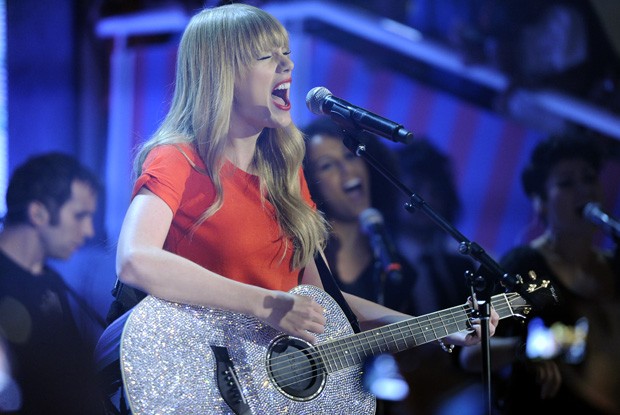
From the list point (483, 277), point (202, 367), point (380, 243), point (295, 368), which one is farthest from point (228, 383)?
point (380, 243)

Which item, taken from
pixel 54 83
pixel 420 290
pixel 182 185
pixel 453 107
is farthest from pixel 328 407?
pixel 453 107

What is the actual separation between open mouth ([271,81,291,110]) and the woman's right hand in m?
0.65

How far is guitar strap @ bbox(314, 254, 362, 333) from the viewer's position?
2.51m

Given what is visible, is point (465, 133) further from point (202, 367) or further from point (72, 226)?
point (202, 367)

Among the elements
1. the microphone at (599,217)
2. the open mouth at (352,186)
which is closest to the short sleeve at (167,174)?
the open mouth at (352,186)

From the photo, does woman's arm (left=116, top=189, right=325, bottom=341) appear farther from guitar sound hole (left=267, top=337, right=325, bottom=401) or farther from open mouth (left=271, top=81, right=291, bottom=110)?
open mouth (left=271, top=81, right=291, bottom=110)

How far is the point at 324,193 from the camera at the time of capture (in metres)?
2.83

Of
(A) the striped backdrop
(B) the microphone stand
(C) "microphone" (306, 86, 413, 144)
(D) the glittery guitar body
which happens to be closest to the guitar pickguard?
(D) the glittery guitar body

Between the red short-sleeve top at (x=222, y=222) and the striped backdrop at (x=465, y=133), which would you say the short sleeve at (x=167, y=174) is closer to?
the red short-sleeve top at (x=222, y=222)

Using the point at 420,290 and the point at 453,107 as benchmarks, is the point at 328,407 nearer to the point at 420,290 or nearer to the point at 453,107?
the point at 420,290

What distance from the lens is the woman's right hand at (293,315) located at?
7.39 feet

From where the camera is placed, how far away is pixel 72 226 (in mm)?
2850

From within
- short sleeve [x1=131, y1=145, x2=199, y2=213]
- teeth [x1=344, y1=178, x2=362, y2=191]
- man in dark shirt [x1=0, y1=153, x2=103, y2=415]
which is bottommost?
man in dark shirt [x1=0, y1=153, x2=103, y2=415]

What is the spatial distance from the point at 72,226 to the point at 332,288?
105 centimetres
